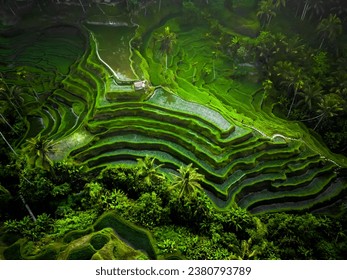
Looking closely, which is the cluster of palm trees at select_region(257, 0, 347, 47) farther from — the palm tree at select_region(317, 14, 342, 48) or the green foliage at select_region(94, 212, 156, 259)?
the green foliage at select_region(94, 212, 156, 259)

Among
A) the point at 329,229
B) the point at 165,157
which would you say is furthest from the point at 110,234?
the point at 329,229

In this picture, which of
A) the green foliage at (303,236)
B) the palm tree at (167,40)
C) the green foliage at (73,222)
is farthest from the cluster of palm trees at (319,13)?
the green foliage at (73,222)

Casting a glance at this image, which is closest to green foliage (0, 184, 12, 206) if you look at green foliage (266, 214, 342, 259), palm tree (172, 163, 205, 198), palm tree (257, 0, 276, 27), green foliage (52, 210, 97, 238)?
green foliage (52, 210, 97, 238)

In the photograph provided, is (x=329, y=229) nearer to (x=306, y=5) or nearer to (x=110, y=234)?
(x=110, y=234)

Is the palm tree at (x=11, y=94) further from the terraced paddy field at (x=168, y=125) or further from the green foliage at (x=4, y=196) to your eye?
the green foliage at (x=4, y=196)
